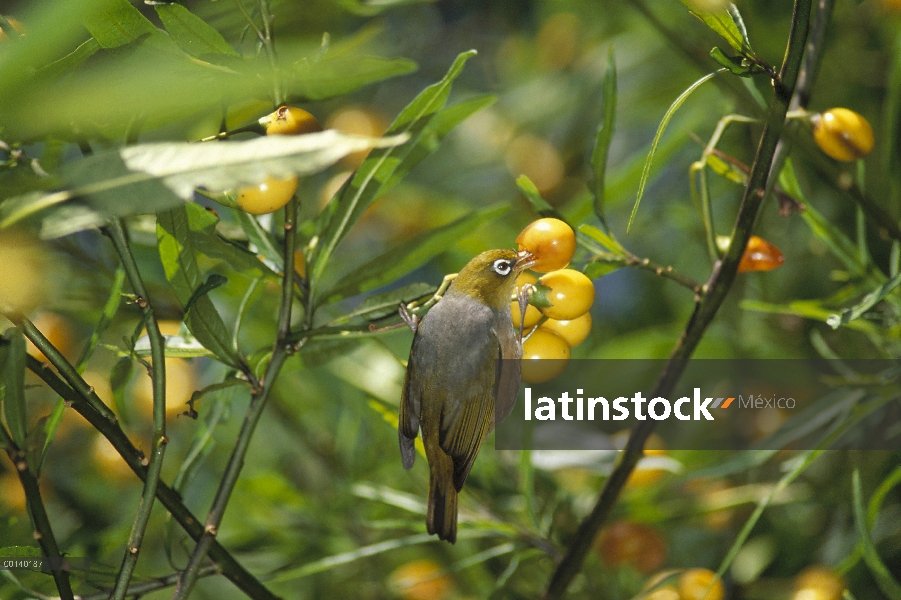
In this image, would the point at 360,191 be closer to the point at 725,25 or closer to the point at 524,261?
the point at 524,261

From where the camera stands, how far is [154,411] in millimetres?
562

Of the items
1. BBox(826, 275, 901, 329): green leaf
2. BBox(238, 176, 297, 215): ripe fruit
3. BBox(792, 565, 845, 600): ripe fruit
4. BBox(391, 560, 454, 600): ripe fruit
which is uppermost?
BBox(238, 176, 297, 215): ripe fruit

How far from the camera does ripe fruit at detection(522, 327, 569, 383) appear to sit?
607 mm

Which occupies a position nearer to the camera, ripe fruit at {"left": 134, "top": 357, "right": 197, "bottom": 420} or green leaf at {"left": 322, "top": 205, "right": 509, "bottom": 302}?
green leaf at {"left": 322, "top": 205, "right": 509, "bottom": 302}

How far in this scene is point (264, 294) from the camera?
117 cm

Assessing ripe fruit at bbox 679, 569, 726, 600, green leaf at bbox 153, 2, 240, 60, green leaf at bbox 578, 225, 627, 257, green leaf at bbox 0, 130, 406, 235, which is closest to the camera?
green leaf at bbox 0, 130, 406, 235

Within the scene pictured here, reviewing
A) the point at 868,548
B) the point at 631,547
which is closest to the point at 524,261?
the point at 868,548

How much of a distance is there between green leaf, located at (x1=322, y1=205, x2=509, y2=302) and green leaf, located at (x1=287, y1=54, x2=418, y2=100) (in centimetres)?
16

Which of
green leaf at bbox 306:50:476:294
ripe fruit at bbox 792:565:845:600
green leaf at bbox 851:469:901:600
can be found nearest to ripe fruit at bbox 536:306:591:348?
green leaf at bbox 306:50:476:294

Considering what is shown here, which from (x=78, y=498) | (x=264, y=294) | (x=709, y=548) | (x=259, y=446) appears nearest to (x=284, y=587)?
(x=259, y=446)

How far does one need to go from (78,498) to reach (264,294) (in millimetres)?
522

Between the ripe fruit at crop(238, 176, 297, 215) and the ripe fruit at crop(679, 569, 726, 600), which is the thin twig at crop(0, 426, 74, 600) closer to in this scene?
the ripe fruit at crop(238, 176, 297, 215)

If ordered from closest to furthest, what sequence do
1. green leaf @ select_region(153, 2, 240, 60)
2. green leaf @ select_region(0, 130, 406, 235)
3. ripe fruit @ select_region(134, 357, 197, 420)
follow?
1. green leaf @ select_region(0, 130, 406, 235)
2. green leaf @ select_region(153, 2, 240, 60)
3. ripe fruit @ select_region(134, 357, 197, 420)

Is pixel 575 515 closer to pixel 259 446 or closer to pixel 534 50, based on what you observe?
pixel 259 446
